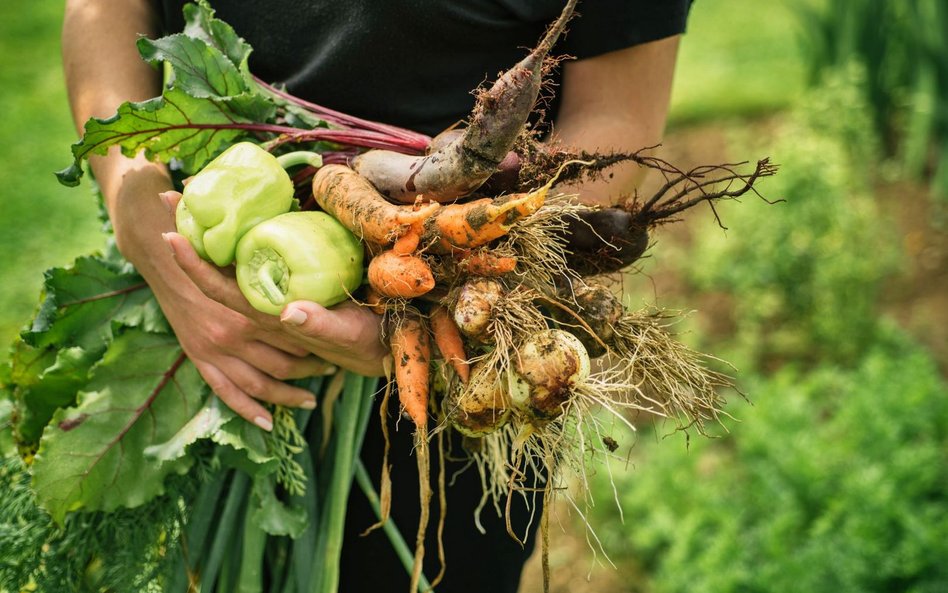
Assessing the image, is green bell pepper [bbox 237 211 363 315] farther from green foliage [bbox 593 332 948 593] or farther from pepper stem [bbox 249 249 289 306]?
green foliage [bbox 593 332 948 593]

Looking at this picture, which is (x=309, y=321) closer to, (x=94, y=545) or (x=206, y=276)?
(x=206, y=276)

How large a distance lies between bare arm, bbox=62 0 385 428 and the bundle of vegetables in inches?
2.0

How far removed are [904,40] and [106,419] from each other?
14.1 ft

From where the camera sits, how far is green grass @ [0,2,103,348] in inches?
170

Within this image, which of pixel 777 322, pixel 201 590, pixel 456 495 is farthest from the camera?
pixel 777 322

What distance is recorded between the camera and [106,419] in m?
1.54

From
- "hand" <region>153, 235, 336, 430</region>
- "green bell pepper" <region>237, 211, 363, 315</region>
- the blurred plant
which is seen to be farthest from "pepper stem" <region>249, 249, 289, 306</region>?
the blurred plant

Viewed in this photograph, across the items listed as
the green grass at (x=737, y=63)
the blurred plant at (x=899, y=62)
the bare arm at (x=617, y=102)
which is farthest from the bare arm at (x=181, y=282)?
the green grass at (x=737, y=63)

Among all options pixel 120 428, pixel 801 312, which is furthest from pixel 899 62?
pixel 120 428

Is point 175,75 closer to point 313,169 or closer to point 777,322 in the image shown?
point 313,169

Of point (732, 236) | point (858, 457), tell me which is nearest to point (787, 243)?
point (732, 236)

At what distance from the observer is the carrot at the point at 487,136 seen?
1.23 meters

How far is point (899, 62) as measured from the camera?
14.7 ft

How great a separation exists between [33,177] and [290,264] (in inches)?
179
